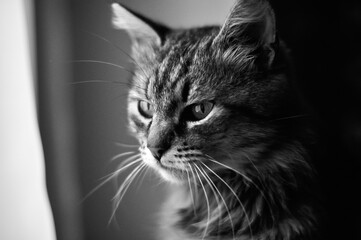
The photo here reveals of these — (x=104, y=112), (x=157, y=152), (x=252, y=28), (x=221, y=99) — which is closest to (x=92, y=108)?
(x=104, y=112)

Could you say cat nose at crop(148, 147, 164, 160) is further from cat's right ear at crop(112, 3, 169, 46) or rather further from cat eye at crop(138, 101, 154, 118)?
cat's right ear at crop(112, 3, 169, 46)

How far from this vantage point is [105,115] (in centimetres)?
92

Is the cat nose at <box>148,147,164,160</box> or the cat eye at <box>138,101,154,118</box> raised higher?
the cat eye at <box>138,101,154,118</box>

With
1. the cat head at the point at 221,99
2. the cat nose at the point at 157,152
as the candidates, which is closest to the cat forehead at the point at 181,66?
the cat head at the point at 221,99

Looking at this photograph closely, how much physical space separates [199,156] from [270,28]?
31cm

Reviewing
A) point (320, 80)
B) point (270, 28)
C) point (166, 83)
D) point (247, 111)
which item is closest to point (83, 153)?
point (166, 83)

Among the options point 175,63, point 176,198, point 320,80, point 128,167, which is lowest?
point 176,198

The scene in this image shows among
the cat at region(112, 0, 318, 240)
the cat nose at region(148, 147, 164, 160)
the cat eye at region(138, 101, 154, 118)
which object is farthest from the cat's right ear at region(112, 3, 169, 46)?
the cat nose at region(148, 147, 164, 160)

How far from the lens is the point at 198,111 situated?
0.85 metres

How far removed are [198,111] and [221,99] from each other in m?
0.06

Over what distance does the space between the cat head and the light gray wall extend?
0.07m

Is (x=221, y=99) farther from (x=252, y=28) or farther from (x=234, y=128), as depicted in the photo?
(x=252, y=28)

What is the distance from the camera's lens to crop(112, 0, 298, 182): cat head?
82 centimetres

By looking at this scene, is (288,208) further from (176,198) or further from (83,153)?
(83,153)
